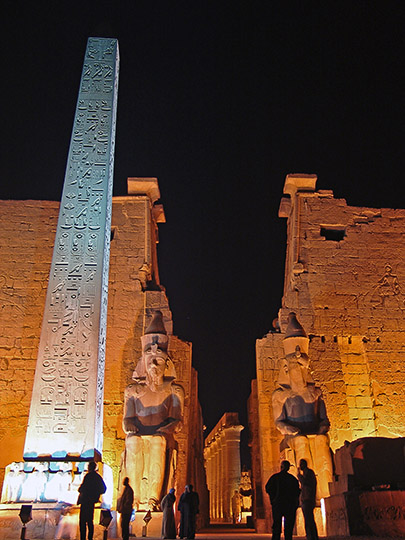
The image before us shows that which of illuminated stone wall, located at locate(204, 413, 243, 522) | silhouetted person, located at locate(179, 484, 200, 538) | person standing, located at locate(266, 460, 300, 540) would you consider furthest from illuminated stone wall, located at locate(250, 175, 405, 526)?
illuminated stone wall, located at locate(204, 413, 243, 522)

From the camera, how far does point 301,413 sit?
A: 6680 millimetres

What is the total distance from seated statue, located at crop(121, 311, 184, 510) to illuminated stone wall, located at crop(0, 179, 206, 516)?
150 centimetres

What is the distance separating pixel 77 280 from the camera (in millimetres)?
5602

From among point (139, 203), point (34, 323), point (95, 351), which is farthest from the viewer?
point (139, 203)

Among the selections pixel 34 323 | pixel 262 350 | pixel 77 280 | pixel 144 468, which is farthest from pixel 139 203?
pixel 144 468

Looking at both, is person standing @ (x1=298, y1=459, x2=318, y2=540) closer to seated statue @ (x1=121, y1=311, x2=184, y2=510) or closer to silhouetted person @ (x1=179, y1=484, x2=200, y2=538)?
silhouetted person @ (x1=179, y1=484, x2=200, y2=538)

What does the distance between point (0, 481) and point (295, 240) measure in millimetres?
5766

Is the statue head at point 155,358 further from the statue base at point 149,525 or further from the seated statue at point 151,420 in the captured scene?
the statue base at point 149,525

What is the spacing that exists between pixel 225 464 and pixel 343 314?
25.1 ft

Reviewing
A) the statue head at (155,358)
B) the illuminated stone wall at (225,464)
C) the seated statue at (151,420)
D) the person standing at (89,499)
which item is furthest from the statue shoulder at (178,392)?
the illuminated stone wall at (225,464)

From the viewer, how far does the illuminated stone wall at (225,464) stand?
14.3 meters

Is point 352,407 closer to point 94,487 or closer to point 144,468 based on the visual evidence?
point 144,468

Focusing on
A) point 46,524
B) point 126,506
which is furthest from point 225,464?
point 46,524

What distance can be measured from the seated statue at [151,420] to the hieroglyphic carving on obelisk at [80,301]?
1024mm
